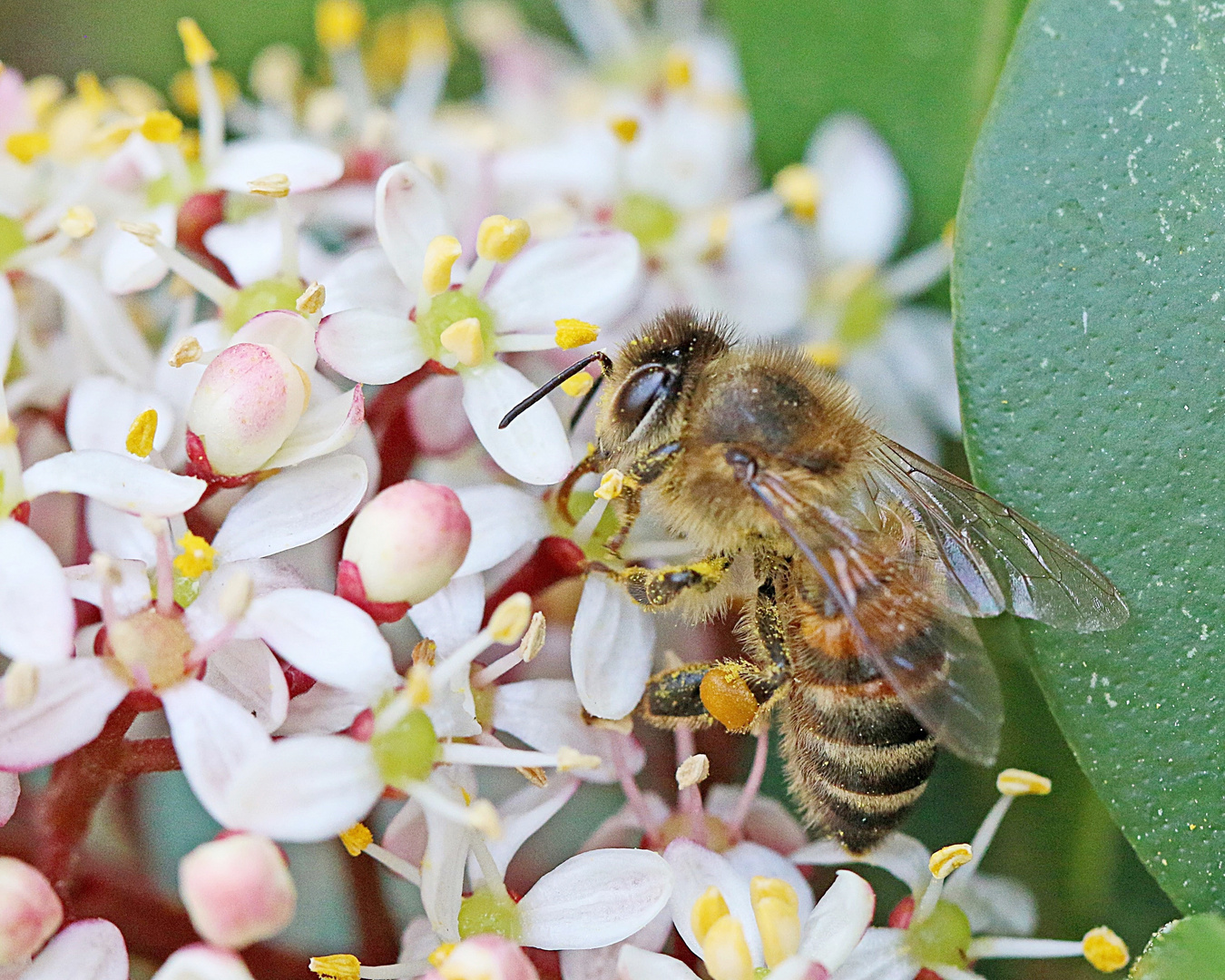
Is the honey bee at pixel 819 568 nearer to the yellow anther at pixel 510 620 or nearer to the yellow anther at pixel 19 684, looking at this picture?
the yellow anther at pixel 510 620

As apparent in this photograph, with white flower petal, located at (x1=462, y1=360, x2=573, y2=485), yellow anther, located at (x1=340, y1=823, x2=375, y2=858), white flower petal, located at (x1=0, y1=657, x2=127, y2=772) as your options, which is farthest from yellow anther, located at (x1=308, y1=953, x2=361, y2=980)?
white flower petal, located at (x1=462, y1=360, x2=573, y2=485)

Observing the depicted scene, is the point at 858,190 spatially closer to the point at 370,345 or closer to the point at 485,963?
the point at 370,345

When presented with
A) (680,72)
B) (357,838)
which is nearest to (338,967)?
(357,838)

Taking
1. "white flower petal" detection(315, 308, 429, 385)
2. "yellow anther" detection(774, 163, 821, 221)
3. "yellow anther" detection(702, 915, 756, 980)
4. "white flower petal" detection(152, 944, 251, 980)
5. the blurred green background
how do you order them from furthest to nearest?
"yellow anther" detection(774, 163, 821, 221) → the blurred green background → "white flower petal" detection(315, 308, 429, 385) → "yellow anther" detection(702, 915, 756, 980) → "white flower petal" detection(152, 944, 251, 980)

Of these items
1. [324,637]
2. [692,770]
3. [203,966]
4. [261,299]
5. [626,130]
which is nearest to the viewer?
[203,966]

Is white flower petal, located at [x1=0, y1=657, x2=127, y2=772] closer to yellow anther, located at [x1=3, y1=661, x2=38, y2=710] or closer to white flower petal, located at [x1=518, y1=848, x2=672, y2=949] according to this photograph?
yellow anther, located at [x1=3, y1=661, x2=38, y2=710]

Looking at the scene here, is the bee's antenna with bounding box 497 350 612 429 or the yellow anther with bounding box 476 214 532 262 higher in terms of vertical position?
the yellow anther with bounding box 476 214 532 262

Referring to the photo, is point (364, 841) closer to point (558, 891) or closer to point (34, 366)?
point (558, 891)
